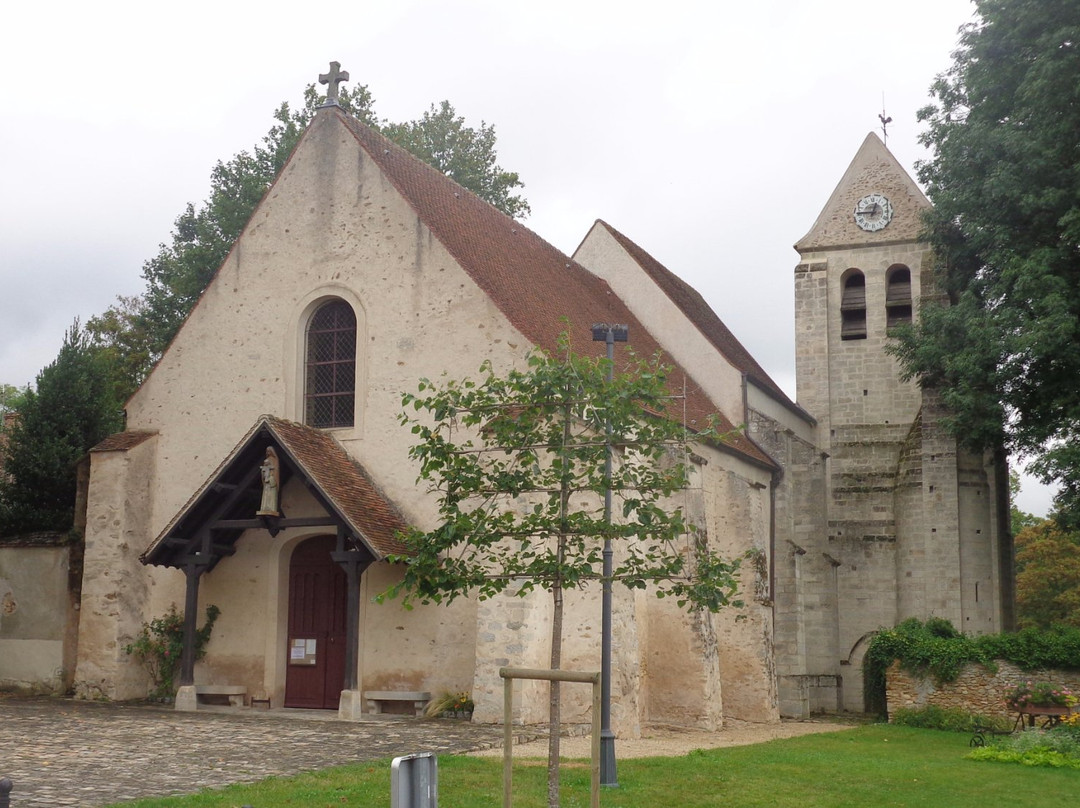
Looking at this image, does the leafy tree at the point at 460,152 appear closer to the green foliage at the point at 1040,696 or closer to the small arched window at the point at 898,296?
the small arched window at the point at 898,296

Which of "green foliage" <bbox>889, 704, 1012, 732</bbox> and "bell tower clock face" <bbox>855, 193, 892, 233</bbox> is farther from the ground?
"bell tower clock face" <bbox>855, 193, 892, 233</bbox>

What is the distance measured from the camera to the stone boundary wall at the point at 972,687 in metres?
20.4

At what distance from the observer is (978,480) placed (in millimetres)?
26375

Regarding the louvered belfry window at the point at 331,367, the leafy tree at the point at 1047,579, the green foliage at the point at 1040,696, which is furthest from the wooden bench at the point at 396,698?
the leafy tree at the point at 1047,579

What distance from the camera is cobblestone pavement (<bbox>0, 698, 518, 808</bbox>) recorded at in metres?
10.4

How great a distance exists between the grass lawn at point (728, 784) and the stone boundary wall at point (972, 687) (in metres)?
5.43

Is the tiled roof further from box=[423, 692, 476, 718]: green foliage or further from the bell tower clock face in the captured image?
the bell tower clock face

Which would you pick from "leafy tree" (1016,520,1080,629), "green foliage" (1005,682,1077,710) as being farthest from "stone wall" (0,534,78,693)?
"leafy tree" (1016,520,1080,629)

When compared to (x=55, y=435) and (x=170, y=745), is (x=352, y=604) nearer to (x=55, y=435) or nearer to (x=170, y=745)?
(x=170, y=745)

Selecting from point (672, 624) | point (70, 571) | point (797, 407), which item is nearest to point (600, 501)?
point (672, 624)

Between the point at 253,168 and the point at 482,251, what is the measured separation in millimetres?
12763

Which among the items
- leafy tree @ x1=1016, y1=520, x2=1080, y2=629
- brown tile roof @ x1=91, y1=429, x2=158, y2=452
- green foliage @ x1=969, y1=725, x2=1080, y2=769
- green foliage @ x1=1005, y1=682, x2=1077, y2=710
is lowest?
green foliage @ x1=969, y1=725, x2=1080, y2=769

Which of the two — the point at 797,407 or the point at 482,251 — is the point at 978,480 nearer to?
the point at 797,407

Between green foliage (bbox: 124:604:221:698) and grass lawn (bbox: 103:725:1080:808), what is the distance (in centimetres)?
787
